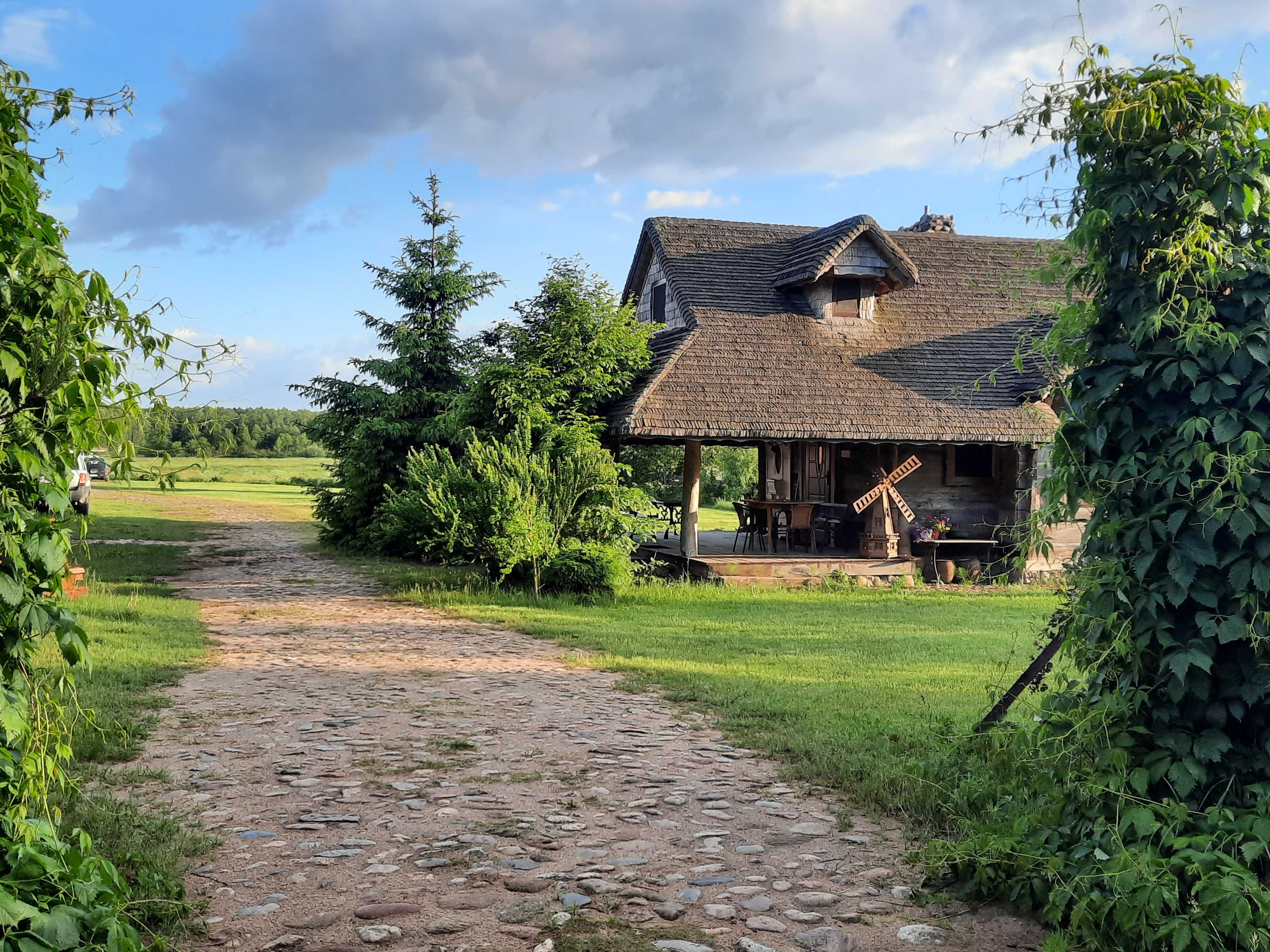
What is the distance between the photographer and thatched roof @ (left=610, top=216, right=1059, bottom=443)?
17953mm

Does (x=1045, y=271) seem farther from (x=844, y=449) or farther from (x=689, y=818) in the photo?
(x=844, y=449)

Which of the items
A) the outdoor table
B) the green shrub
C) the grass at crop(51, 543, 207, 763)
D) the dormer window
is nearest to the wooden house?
the dormer window

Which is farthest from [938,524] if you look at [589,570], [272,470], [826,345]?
[272,470]

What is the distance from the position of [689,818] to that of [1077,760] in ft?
7.08

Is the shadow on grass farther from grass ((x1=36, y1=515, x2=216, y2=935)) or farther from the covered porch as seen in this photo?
the covered porch

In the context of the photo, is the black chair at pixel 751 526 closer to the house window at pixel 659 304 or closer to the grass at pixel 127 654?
the house window at pixel 659 304

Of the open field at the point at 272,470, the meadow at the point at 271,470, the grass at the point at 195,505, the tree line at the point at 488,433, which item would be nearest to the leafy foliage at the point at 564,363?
the tree line at the point at 488,433

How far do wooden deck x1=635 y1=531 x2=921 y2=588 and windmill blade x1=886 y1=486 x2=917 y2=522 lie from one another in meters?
0.84

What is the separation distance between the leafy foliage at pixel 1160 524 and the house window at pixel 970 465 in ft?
54.4

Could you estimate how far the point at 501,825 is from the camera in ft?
18.6

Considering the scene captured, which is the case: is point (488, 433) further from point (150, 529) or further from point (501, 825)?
point (150, 529)

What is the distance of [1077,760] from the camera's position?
4828 mm

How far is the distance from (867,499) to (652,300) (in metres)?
7.05

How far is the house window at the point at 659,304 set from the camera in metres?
22.0
